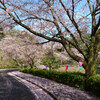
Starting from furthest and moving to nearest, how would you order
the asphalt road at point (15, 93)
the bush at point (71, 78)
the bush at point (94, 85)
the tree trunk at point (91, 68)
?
the bush at point (71, 78), the tree trunk at point (91, 68), the bush at point (94, 85), the asphalt road at point (15, 93)

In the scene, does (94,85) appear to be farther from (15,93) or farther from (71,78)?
(15,93)

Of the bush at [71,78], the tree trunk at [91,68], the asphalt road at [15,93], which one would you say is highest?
the tree trunk at [91,68]

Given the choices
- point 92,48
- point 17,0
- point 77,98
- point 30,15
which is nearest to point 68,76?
point 92,48

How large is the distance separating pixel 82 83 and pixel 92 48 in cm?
255

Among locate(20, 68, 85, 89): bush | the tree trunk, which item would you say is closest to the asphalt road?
locate(20, 68, 85, 89): bush

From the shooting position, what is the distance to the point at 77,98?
595 cm

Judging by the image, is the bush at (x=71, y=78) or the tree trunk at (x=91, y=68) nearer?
the tree trunk at (x=91, y=68)

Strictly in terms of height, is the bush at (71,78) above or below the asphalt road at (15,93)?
above

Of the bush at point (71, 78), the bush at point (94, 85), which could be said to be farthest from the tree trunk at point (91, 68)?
the bush at point (94, 85)

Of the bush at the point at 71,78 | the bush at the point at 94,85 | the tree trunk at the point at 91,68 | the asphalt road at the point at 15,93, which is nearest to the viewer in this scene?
the asphalt road at the point at 15,93

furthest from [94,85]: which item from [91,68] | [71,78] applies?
[71,78]

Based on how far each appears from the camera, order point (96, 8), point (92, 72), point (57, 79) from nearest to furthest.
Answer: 1. point (92, 72)
2. point (96, 8)
3. point (57, 79)

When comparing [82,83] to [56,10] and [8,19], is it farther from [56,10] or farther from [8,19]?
[8,19]

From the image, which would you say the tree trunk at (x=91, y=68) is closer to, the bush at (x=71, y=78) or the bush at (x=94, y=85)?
the bush at (x=71, y=78)
